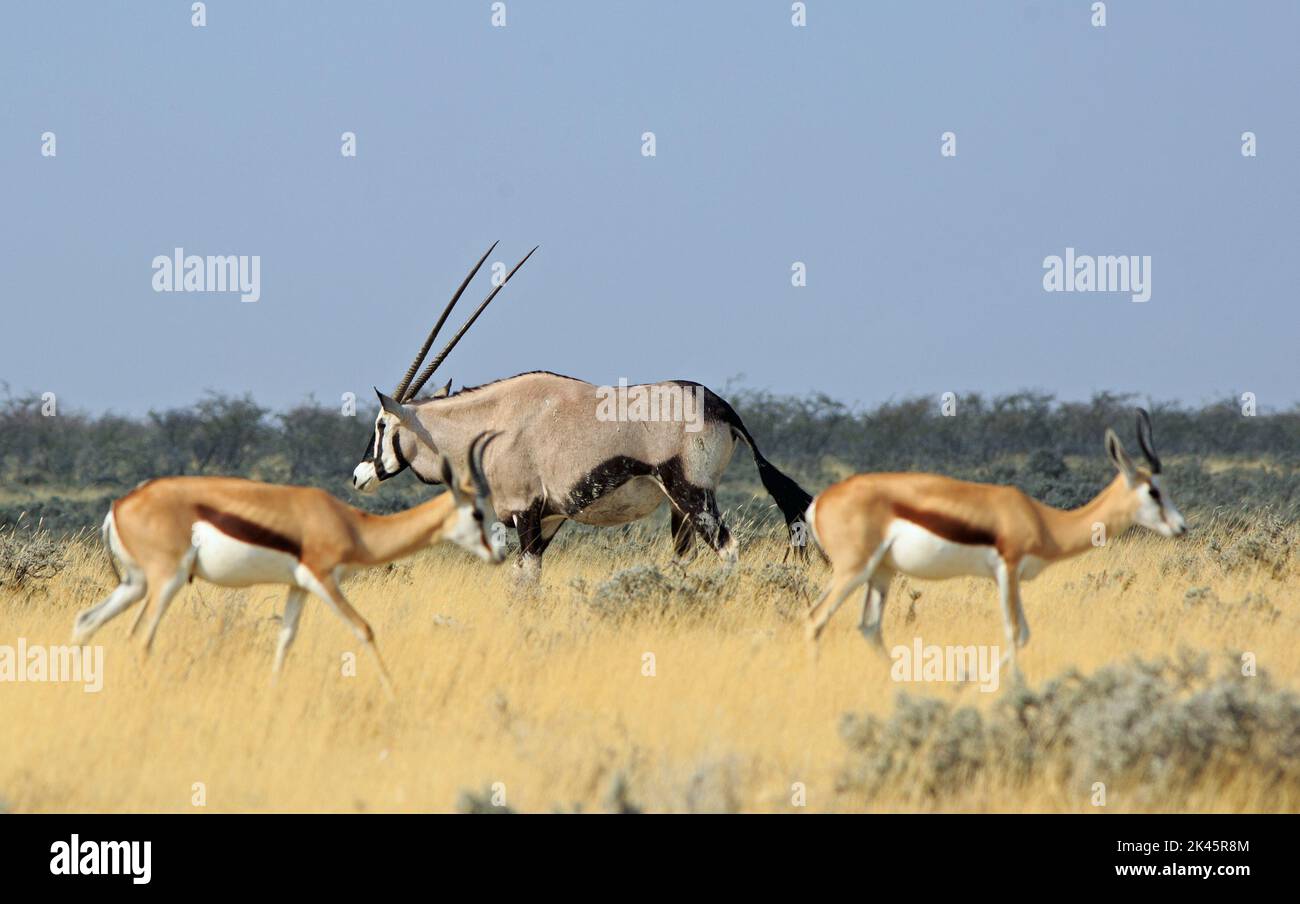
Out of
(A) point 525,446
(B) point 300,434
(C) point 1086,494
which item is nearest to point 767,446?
(B) point 300,434

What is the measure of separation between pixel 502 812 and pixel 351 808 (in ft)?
Answer: 2.77

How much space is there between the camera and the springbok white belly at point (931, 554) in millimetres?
9133

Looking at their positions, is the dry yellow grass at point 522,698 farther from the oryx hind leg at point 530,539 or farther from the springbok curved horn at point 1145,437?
the springbok curved horn at point 1145,437

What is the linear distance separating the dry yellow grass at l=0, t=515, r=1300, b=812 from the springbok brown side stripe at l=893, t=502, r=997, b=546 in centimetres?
85

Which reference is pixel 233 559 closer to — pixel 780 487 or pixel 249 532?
pixel 249 532

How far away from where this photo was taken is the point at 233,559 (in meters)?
8.65

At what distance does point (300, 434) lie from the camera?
4784cm

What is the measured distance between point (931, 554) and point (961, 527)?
229 millimetres

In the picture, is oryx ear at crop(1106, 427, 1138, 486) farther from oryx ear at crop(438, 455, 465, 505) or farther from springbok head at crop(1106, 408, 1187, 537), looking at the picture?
oryx ear at crop(438, 455, 465, 505)

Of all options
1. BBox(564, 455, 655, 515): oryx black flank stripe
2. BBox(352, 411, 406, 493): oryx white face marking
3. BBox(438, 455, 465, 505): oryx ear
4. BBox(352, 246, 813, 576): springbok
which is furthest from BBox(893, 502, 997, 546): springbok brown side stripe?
BBox(352, 411, 406, 493): oryx white face marking

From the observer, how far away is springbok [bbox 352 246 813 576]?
12.8 meters

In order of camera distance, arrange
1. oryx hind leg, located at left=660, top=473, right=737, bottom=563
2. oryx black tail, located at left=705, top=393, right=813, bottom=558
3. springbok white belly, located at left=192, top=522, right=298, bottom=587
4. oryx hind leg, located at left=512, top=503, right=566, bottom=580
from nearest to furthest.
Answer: springbok white belly, located at left=192, top=522, right=298, bottom=587, oryx hind leg, located at left=660, top=473, right=737, bottom=563, oryx black tail, located at left=705, top=393, right=813, bottom=558, oryx hind leg, located at left=512, top=503, right=566, bottom=580

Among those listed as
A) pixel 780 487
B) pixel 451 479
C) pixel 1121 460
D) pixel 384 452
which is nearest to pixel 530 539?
pixel 384 452
